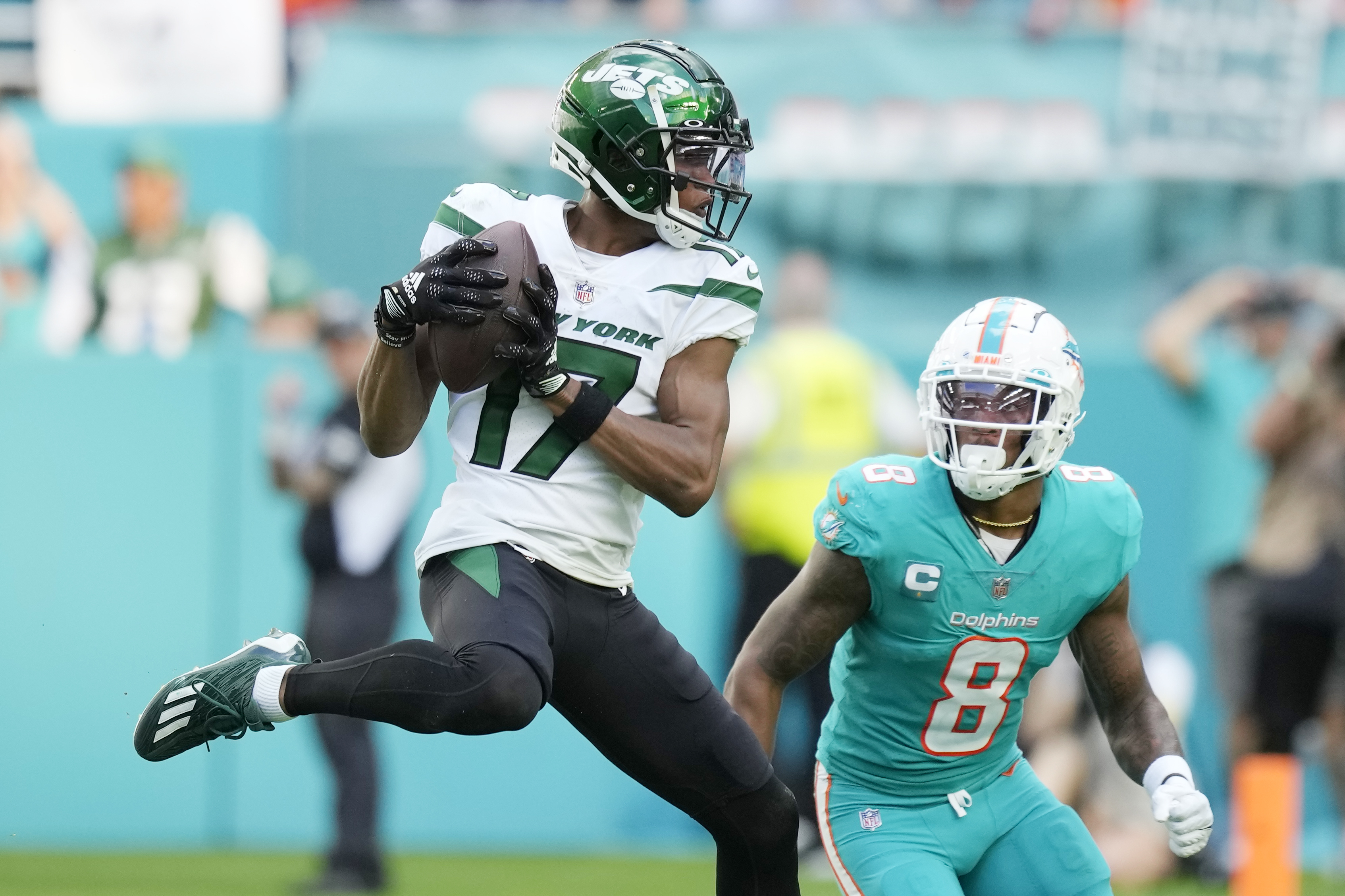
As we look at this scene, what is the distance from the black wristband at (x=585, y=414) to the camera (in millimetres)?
3293

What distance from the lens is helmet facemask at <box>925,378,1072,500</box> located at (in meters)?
3.22

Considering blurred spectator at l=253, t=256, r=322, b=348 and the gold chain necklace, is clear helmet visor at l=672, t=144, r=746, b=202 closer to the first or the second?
the gold chain necklace


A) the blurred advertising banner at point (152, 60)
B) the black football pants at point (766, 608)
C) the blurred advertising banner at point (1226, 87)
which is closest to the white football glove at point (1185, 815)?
the black football pants at point (766, 608)

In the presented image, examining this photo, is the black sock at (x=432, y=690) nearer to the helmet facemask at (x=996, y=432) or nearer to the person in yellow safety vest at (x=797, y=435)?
the helmet facemask at (x=996, y=432)

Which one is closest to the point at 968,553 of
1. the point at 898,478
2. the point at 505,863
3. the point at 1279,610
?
the point at 898,478

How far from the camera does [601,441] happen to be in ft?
10.9

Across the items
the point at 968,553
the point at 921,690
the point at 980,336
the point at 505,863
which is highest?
the point at 980,336

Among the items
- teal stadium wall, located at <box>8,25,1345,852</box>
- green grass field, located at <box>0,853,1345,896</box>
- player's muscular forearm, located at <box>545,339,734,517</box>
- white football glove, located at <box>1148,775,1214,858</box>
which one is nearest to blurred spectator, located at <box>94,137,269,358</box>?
teal stadium wall, located at <box>8,25,1345,852</box>

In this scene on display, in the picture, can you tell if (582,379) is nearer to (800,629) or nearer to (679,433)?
(679,433)

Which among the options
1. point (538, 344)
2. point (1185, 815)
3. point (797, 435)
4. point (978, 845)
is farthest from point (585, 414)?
point (797, 435)

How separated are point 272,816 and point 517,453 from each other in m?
4.57

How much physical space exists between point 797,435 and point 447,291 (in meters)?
3.87

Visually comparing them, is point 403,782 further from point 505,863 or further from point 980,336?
point 980,336

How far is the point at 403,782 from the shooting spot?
748cm
